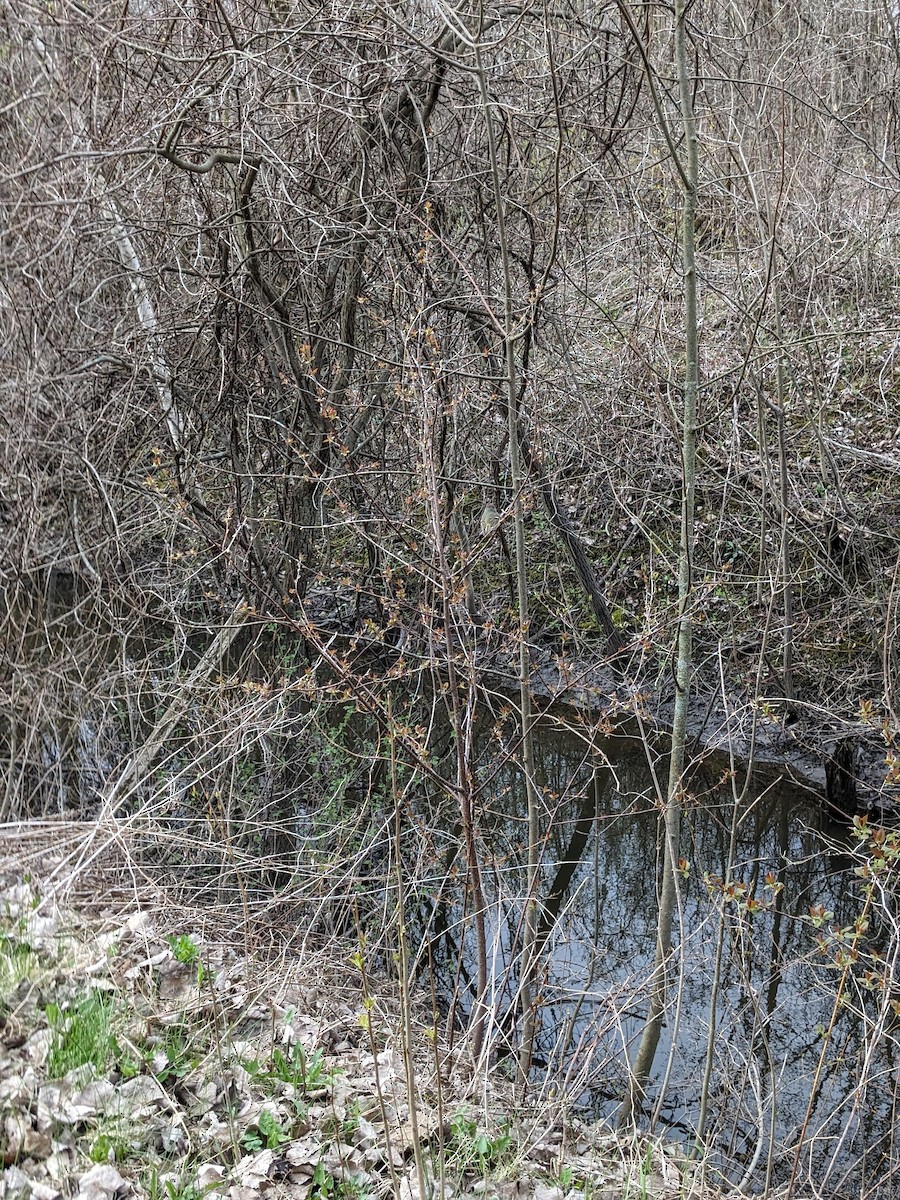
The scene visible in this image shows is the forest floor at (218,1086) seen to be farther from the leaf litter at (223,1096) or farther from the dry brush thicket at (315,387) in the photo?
the dry brush thicket at (315,387)

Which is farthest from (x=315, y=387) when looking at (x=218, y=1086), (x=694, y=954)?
(x=218, y=1086)

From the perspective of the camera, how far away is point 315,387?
6.26 meters

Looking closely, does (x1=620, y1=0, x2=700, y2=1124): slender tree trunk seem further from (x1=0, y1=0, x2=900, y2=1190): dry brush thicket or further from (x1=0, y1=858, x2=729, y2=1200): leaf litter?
(x1=0, y1=858, x2=729, y2=1200): leaf litter

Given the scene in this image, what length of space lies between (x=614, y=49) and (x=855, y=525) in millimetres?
3814

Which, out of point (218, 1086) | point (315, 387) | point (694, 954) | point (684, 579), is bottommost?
point (694, 954)

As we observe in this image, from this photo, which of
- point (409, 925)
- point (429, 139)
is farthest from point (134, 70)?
point (409, 925)

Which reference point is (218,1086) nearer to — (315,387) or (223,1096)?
(223,1096)

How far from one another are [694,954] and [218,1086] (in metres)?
3.05

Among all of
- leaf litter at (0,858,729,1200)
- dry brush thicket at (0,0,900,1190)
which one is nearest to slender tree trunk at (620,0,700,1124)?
dry brush thicket at (0,0,900,1190)

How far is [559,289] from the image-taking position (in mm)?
6832

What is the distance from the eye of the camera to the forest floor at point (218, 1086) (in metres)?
2.65

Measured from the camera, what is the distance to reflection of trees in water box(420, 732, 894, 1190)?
4.21m

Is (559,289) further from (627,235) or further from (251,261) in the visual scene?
(251,261)

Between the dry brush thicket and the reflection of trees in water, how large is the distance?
513 millimetres
